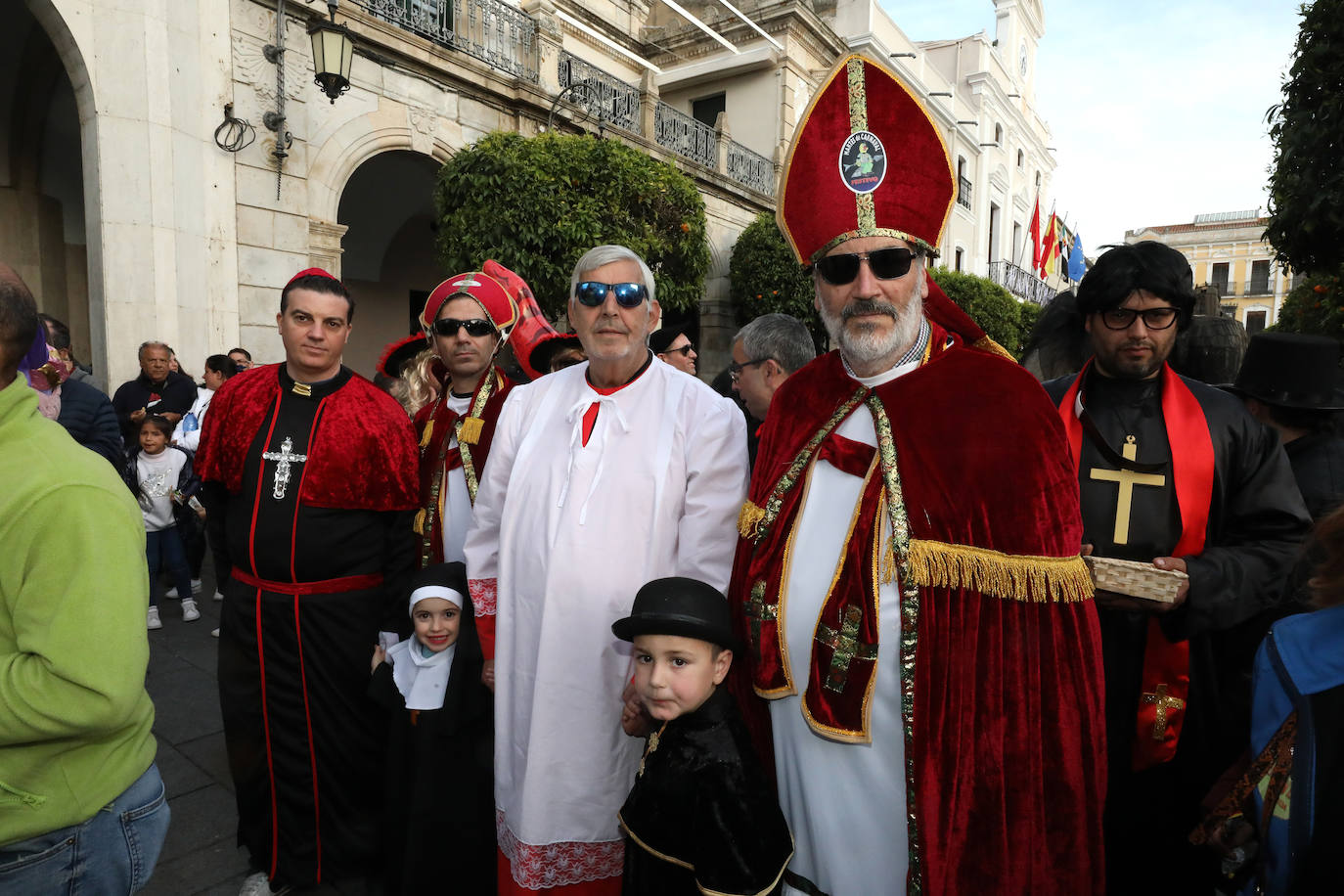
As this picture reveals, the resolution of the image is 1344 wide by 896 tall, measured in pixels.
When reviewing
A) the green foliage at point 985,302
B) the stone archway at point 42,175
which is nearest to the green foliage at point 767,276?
the green foliage at point 985,302

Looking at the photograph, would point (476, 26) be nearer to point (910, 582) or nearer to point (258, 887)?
point (258, 887)

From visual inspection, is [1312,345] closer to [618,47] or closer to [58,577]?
[58,577]

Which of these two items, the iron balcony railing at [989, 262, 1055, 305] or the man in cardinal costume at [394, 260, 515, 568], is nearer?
the man in cardinal costume at [394, 260, 515, 568]

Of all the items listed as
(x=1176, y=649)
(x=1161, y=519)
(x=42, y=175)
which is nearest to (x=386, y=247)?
(x=42, y=175)

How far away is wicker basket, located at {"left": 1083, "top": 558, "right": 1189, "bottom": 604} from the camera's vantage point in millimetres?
1881

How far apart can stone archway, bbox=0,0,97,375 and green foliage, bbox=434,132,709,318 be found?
4.38 meters

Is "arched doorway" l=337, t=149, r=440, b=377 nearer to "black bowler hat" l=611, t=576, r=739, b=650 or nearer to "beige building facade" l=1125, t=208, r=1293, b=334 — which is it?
"black bowler hat" l=611, t=576, r=739, b=650

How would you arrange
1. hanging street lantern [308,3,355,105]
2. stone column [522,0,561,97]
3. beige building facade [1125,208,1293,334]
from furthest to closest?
beige building facade [1125,208,1293,334] → stone column [522,0,561,97] → hanging street lantern [308,3,355,105]

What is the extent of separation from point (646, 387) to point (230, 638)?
6.00ft

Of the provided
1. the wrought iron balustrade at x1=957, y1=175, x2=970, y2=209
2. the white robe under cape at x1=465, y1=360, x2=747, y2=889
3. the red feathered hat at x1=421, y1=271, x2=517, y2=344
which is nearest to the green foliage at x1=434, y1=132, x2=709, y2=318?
the red feathered hat at x1=421, y1=271, x2=517, y2=344

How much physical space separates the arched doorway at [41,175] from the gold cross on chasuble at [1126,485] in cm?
1118

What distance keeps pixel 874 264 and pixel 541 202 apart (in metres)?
7.62

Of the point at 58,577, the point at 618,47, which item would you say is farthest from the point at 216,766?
the point at 618,47

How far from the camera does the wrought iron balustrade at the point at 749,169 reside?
1628 cm
